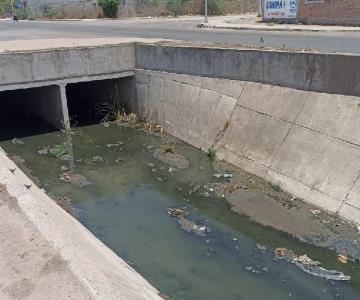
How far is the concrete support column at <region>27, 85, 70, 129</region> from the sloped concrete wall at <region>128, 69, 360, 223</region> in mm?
3666

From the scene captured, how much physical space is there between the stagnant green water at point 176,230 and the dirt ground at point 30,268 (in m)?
2.63

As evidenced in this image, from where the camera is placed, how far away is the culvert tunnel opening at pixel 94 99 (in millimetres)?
20062

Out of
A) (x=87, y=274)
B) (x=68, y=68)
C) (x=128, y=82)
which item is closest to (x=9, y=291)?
(x=87, y=274)

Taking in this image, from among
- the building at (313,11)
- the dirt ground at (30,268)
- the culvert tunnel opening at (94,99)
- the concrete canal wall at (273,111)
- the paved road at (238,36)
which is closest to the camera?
the dirt ground at (30,268)

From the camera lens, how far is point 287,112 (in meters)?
13.2

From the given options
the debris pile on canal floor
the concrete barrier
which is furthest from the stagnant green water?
the concrete barrier

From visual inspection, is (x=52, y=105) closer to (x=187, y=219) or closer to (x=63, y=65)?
(x=63, y=65)

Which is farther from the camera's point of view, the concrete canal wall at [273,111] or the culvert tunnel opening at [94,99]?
the culvert tunnel opening at [94,99]

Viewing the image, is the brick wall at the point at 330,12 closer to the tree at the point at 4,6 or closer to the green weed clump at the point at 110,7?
the green weed clump at the point at 110,7

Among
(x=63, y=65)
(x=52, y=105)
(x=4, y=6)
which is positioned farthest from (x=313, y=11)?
(x=4, y=6)

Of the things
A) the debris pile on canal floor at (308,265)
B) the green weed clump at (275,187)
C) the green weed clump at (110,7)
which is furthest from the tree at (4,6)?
the debris pile on canal floor at (308,265)

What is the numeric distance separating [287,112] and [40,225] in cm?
802

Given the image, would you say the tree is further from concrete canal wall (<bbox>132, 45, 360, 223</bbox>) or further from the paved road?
concrete canal wall (<bbox>132, 45, 360, 223</bbox>)

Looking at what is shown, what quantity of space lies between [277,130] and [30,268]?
851 cm
